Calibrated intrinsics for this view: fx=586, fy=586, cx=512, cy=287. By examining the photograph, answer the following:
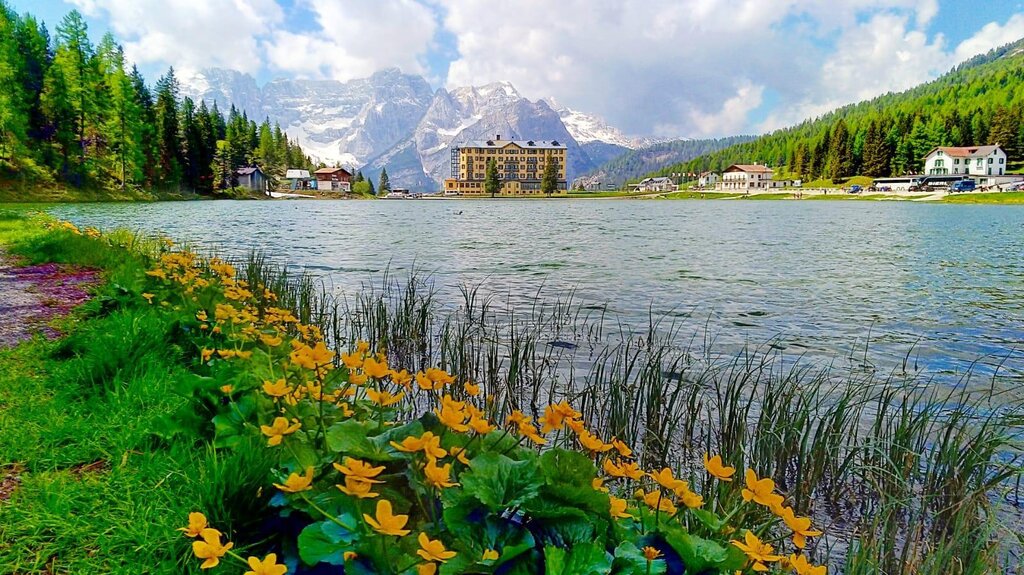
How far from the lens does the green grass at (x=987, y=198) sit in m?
76.4

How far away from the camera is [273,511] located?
87.0 inches

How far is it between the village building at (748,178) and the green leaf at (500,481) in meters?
160

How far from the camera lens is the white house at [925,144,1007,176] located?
114688 mm

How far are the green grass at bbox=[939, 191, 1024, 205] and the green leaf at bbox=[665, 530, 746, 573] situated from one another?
94158 millimetres

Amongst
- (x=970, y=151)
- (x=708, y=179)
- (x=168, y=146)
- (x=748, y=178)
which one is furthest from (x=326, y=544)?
(x=708, y=179)

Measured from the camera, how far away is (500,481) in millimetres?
1790

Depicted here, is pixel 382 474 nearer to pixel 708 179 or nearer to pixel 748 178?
pixel 748 178

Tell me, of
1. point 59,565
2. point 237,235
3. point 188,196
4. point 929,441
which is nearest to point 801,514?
point 929,441

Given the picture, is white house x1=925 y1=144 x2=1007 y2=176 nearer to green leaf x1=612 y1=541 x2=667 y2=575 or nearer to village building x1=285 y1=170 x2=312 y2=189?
village building x1=285 y1=170 x2=312 y2=189

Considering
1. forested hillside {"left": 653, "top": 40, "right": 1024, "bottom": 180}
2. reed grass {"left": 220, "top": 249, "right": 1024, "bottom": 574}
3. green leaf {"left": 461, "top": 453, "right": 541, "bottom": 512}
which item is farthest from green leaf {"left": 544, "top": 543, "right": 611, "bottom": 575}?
forested hillside {"left": 653, "top": 40, "right": 1024, "bottom": 180}

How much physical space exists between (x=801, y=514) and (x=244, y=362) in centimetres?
358

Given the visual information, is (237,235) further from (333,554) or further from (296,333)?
(333,554)

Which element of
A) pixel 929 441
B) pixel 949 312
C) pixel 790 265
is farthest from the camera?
pixel 790 265

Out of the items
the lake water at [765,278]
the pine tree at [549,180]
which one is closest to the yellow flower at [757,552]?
the lake water at [765,278]
